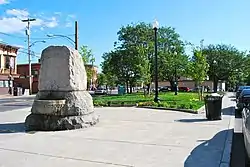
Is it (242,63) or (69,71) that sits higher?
(242,63)

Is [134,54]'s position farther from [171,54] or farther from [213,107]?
[213,107]

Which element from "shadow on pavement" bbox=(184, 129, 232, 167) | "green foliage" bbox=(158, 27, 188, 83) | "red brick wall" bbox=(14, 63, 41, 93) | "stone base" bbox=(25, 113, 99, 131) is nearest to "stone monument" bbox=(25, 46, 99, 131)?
"stone base" bbox=(25, 113, 99, 131)

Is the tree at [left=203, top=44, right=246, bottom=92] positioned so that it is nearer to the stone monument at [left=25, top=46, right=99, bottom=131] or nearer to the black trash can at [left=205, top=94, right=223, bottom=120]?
the black trash can at [left=205, top=94, right=223, bottom=120]

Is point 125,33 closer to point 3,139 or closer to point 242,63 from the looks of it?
point 242,63

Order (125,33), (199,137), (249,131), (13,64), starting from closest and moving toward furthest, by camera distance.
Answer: (249,131)
(199,137)
(125,33)
(13,64)

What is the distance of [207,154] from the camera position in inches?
261

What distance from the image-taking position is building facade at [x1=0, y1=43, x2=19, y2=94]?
4903 centimetres

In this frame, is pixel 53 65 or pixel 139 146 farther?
pixel 53 65

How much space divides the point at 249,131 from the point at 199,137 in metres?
3.35

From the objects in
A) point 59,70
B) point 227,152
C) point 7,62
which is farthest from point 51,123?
point 7,62

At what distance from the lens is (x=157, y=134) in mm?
9070

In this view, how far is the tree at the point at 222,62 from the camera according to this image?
60750mm

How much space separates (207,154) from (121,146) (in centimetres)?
206

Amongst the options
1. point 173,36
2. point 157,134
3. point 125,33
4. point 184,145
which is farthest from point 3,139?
point 173,36
